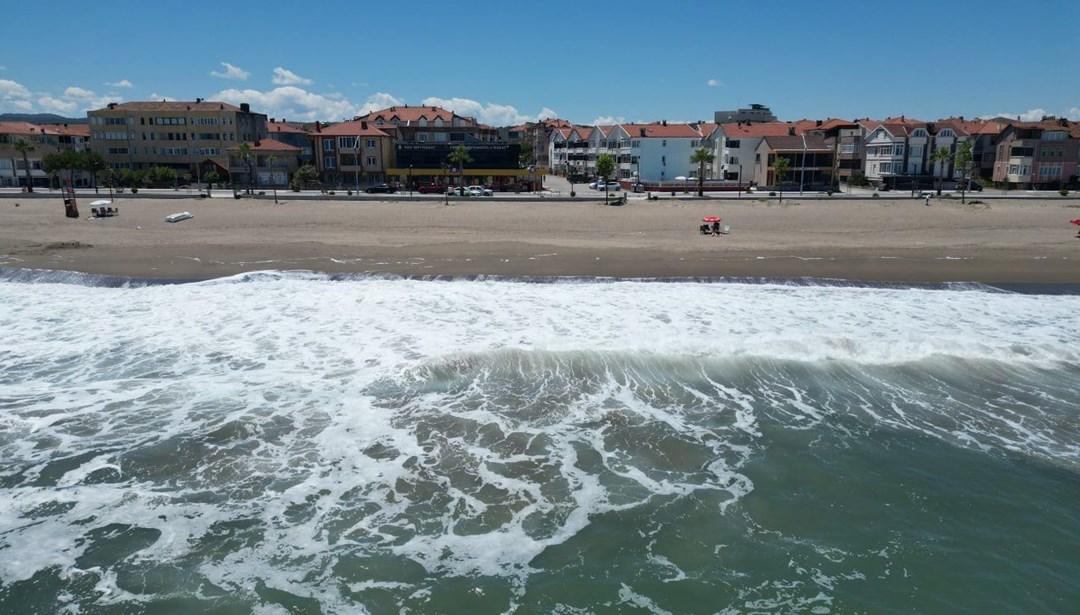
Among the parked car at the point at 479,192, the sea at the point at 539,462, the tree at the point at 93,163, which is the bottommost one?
the sea at the point at 539,462

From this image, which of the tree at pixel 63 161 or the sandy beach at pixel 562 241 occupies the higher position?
the tree at pixel 63 161

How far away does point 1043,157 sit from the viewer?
86062mm

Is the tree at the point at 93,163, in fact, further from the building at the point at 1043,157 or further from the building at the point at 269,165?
the building at the point at 1043,157

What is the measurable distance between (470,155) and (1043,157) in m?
71.7

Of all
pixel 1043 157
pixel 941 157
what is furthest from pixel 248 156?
pixel 1043 157

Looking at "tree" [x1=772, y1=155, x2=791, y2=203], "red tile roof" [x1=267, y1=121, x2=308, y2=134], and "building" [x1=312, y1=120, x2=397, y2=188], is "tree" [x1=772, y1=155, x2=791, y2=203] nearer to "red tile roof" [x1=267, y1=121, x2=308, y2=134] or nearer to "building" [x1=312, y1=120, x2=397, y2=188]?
"building" [x1=312, y1=120, x2=397, y2=188]

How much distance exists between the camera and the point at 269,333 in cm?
1898

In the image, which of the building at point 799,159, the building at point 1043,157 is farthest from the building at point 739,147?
the building at point 1043,157

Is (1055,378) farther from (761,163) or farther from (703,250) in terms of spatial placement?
(761,163)

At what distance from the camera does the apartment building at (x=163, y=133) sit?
97562 millimetres

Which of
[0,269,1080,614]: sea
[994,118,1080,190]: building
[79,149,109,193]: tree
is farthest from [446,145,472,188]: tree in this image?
[994,118,1080,190]: building

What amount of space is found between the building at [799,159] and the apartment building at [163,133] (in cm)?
7406

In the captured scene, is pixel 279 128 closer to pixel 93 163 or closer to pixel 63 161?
pixel 93 163

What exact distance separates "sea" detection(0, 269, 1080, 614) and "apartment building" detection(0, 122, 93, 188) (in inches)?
3553
